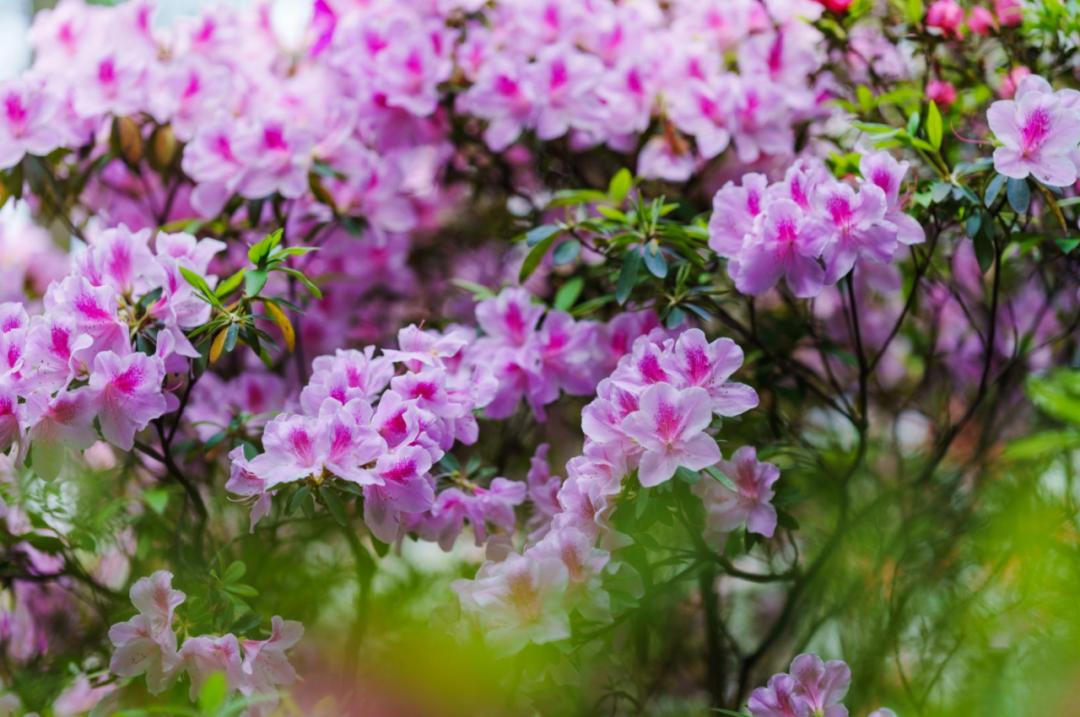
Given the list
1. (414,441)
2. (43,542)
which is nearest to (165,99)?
(43,542)

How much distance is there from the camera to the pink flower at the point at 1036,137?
3.94 feet

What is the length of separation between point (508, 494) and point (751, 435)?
0.44 m

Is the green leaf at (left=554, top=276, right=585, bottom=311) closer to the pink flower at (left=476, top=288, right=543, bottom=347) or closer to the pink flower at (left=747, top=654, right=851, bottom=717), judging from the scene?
the pink flower at (left=476, top=288, right=543, bottom=347)

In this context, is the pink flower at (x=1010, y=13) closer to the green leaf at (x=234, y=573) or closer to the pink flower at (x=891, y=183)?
the pink flower at (x=891, y=183)

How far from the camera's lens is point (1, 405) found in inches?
45.2

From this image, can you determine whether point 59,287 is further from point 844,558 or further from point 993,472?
point 993,472

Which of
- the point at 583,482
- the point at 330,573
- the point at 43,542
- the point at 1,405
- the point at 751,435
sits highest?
the point at 1,405

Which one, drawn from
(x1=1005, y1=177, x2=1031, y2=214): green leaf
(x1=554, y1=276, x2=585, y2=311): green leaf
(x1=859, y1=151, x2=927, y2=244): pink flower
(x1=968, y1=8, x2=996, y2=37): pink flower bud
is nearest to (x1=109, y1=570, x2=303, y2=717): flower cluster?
(x1=554, y1=276, x2=585, y2=311): green leaf

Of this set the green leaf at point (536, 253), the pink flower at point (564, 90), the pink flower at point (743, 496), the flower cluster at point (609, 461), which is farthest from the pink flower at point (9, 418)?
the pink flower at point (564, 90)

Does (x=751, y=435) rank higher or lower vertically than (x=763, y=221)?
lower

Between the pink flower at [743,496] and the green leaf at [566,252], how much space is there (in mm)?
363

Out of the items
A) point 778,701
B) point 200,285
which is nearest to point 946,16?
point 778,701

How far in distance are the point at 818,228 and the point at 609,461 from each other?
0.34 metres

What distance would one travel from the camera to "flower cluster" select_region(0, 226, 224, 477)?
1.16m
